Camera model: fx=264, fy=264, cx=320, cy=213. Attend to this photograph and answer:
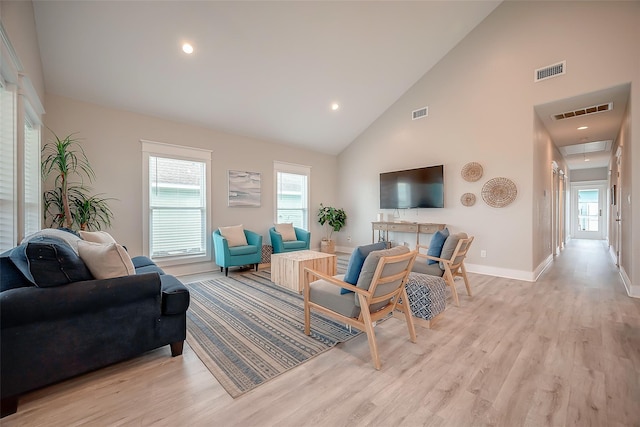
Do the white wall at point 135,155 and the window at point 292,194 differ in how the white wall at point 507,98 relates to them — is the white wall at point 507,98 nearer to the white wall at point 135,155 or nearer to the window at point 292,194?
the window at point 292,194

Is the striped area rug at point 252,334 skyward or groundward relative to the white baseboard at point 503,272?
groundward

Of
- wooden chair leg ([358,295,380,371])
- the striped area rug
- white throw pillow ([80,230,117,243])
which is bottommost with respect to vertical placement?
the striped area rug

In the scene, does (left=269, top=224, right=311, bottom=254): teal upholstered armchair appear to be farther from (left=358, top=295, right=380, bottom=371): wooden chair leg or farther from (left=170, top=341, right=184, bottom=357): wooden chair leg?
(left=358, top=295, right=380, bottom=371): wooden chair leg

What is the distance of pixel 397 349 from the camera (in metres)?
2.21

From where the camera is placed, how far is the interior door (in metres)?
9.79

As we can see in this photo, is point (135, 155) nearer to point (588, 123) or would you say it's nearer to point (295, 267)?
point (295, 267)

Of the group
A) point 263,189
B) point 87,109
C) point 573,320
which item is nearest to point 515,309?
point 573,320

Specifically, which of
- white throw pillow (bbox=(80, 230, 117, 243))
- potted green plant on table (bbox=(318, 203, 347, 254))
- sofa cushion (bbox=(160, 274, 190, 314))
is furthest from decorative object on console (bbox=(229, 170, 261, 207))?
sofa cushion (bbox=(160, 274, 190, 314))

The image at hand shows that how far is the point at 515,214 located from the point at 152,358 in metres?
5.32

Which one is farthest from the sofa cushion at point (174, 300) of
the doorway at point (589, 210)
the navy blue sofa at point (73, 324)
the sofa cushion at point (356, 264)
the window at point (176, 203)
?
the doorway at point (589, 210)

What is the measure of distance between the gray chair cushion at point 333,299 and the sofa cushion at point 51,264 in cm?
169

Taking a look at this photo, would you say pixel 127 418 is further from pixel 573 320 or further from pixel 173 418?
pixel 573 320

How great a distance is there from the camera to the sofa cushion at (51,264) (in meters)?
1.56

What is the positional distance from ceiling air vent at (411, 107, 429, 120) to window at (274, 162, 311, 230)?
9.14ft
